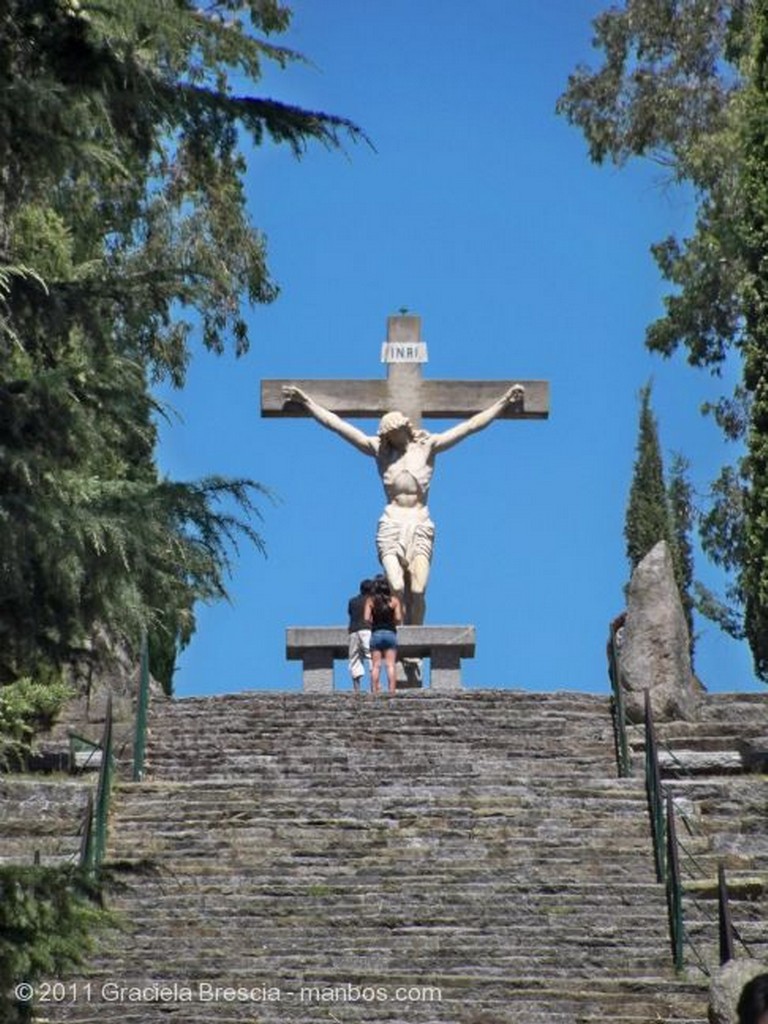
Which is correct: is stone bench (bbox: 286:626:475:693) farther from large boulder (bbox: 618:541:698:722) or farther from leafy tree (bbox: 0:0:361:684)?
leafy tree (bbox: 0:0:361:684)

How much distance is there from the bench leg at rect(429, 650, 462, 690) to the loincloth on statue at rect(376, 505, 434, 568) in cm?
139

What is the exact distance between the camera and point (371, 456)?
2473cm

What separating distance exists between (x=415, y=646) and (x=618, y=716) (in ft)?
16.4

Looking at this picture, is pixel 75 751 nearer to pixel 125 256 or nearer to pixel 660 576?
pixel 660 576

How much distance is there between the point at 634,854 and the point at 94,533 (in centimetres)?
571

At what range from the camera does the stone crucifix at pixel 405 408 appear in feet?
79.9

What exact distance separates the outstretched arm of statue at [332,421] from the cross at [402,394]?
0.06 meters

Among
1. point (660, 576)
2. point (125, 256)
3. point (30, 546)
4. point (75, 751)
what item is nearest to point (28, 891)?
point (30, 546)

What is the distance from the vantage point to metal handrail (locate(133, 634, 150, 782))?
57.4 feet

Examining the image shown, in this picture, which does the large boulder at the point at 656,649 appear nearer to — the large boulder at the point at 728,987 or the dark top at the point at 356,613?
the dark top at the point at 356,613

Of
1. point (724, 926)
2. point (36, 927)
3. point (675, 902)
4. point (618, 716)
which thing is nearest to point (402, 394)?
point (618, 716)

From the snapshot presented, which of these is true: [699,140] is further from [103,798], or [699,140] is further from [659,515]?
[103,798]

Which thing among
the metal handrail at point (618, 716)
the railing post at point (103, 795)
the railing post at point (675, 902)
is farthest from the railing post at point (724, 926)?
the metal handrail at point (618, 716)

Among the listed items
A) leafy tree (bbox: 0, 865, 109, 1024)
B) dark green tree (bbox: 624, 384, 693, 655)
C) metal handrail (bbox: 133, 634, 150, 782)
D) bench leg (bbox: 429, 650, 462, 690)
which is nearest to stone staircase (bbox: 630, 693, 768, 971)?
metal handrail (bbox: 133, 634, 150, 782)
